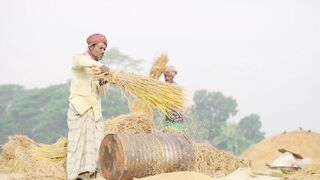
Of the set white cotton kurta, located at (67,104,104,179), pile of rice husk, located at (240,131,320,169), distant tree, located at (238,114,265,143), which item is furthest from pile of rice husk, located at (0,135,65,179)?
distant tree, located at (238,114,265,143)

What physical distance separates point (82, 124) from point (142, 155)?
0.82m

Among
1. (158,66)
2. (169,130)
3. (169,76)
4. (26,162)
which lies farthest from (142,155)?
(158,66)

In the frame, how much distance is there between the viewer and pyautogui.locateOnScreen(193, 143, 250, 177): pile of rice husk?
9.36 metres

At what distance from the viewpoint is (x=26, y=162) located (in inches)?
293

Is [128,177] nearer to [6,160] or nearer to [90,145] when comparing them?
[90,145]

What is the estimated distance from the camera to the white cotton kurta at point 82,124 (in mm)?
5805

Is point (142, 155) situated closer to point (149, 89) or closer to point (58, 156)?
point (149, 89)

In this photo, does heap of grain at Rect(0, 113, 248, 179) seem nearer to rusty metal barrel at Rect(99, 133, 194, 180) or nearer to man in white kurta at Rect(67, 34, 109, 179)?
rusty metal barrel at Rect(99, 133, 194, 180)

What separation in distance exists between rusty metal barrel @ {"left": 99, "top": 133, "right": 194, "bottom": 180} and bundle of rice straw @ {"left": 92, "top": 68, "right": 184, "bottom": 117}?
35 cm

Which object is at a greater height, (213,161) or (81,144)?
(213,161)

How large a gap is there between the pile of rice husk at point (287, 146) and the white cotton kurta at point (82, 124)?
14.3m

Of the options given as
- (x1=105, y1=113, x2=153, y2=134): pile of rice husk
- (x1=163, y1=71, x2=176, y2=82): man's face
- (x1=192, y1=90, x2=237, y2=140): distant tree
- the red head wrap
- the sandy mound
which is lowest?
the sandy mound

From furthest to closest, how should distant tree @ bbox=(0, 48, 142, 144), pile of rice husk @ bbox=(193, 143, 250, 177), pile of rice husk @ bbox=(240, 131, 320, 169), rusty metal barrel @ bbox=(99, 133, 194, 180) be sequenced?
distant tree @ bbox=(0, 48, 142, 144), pile of rice husk @ bbox=(240, 131, 320, 169), pile of rice husk @ bbox=(193, 143, 250, 177), rusty metal barrel @ bbox=(99, 133, 194, 180)

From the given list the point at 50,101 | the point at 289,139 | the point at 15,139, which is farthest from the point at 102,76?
the point at 50,101
